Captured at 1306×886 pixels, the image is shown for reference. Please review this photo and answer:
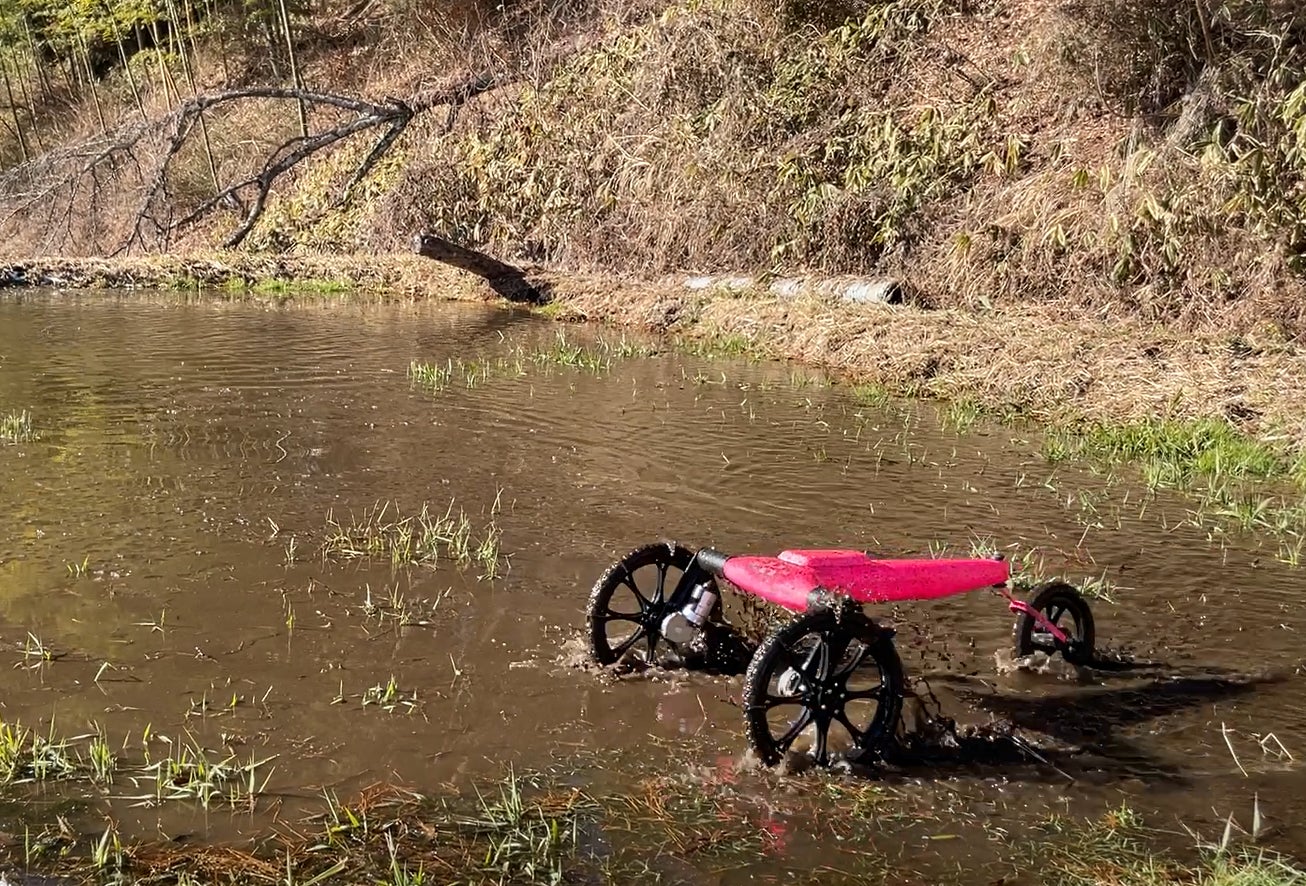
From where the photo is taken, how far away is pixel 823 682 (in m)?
3.51

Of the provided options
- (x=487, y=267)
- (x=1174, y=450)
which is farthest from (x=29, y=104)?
(x=1174, y=450)

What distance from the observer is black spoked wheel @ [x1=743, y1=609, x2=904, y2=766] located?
133 inches

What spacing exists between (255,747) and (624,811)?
120 cm

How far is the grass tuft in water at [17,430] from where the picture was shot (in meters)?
7.20

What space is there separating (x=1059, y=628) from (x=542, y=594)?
215 centimetres

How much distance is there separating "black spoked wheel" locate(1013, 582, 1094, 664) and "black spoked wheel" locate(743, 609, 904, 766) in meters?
0.90

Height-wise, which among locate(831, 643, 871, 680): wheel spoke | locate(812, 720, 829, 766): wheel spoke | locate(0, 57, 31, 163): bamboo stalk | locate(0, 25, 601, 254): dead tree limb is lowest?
locate(812, 720, 829, 766): wheel spoke

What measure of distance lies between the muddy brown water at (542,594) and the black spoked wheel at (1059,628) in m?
0.13

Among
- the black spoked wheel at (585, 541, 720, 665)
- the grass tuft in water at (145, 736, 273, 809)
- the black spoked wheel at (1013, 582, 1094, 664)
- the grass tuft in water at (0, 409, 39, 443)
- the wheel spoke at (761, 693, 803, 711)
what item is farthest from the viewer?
the grass tuft in water at (0, 409, 39, 443)

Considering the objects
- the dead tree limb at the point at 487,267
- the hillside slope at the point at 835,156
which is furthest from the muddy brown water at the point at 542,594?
the dead tree limb at the point at 487,267

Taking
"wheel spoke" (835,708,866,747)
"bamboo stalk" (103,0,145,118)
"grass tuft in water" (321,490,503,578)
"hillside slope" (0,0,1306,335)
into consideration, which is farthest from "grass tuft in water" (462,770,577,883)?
"bamboo stalk" (103,0,145,118)

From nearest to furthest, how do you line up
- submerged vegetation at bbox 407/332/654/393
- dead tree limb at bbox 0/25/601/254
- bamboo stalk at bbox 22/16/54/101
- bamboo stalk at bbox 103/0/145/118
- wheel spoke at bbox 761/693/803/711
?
wheel spoke at bbox 761/693/803/711
submerged vegetation at bbox 407/332/654/393
dead tree limb at bbox 0/25/601/254
bamboo stalk at bbox 103/0/145/118
bamboo stalk at bbox 22/16/54/101

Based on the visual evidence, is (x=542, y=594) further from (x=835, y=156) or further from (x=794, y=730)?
(x=835, y=156)

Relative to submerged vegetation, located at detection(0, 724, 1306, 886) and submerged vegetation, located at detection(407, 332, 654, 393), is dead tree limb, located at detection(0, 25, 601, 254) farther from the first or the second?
submerged vegetation, located at detection(0, 724, 1306, 886)
